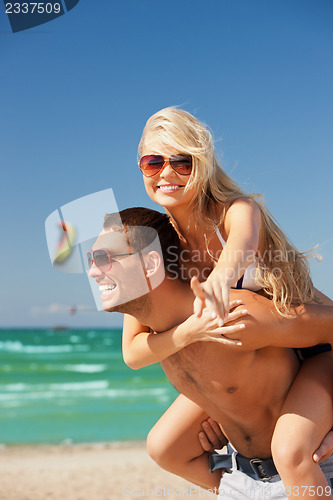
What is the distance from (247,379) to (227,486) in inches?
31.2

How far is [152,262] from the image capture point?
2697 millimetres

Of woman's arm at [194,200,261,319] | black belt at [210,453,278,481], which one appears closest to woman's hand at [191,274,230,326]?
woman's arm at [194,200,261,319]

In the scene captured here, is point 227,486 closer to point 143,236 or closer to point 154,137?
point 143,236

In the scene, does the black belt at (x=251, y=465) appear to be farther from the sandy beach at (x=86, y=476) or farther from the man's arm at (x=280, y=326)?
the sandy beach at (x=86, y=476)

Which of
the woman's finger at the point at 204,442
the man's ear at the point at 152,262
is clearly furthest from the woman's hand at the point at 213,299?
the woman's finger at the point at 204,442

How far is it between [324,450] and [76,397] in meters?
18.1

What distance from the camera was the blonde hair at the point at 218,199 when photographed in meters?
2.85

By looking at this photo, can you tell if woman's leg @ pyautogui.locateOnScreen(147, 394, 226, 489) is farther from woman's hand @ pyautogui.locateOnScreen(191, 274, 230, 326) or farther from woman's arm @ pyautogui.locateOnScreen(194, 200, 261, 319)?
woman's hand @ pyautogui.locateOnScreen(191, 274, 230, 326)

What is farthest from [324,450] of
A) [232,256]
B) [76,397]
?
[76,397]

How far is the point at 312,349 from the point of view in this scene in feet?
9.69

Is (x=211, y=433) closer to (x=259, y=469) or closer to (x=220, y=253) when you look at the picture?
(x=259, y=469)

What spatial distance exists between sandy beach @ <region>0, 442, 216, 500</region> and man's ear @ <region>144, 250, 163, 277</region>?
17.4 feet

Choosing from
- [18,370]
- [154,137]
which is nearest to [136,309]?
[154,137]

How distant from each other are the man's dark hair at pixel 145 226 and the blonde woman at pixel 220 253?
90 millimetres
